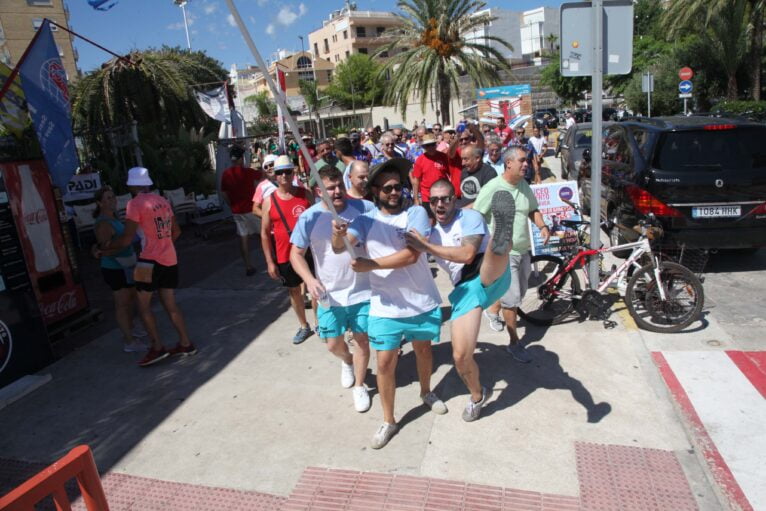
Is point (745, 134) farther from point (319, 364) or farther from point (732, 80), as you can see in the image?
point (732, 80)

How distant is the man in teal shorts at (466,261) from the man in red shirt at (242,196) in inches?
202

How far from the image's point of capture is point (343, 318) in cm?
418

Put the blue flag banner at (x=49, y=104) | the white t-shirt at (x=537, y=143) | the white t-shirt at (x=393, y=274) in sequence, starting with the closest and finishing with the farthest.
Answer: the white t-shirt at (x=393, y=274)
the blue flag banner at (x=49, y=104)
the white t-shirt at (x=537, y=143)

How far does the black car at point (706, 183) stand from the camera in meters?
5.97

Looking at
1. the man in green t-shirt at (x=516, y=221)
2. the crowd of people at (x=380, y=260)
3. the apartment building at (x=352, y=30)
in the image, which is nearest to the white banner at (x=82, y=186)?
the crowd of people at (x=380, y=260)

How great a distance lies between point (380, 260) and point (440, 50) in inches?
898

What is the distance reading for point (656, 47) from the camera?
136 feet

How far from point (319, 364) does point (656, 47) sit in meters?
45.0

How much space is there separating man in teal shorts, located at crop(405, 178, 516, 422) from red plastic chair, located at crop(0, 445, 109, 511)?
1.87 meters

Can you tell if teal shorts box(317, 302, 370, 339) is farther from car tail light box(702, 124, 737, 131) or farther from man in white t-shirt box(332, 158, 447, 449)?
car tail light box(702, 124, 737, 131)

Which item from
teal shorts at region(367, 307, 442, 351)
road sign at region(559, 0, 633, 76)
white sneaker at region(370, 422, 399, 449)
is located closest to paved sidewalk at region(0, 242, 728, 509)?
white sneaker at region(370, 422, 399, 449)

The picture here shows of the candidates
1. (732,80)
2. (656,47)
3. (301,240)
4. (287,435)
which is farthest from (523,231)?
(656,47)

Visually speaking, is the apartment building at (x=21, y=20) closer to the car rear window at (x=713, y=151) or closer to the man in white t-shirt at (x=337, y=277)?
the car rear window at (x=713, y=151)

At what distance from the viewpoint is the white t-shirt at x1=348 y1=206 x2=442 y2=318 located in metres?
3.38
